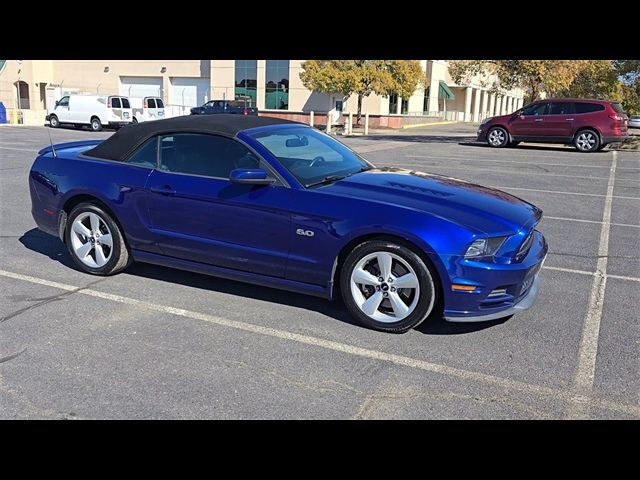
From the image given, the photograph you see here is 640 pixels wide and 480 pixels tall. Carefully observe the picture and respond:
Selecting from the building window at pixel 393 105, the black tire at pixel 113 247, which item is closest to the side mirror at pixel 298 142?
the black tire at pixel 113 247

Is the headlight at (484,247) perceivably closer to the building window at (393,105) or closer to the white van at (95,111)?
the white van at (95,111)

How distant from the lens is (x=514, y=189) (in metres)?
11.4

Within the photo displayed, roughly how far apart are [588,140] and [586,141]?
0.23 feet

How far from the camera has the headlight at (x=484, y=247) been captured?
3992 mm

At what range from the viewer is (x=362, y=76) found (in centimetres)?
3422

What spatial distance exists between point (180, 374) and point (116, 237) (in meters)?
2.12

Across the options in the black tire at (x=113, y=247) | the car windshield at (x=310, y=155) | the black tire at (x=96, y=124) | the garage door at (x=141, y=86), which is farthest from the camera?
the garage door at (x=141, y=86)

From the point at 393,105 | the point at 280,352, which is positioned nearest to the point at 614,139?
the point at 280,352

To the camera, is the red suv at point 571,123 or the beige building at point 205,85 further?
the beige building at point 205,85

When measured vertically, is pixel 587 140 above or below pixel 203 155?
above

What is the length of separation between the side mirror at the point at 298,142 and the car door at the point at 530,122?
1772 centimetres

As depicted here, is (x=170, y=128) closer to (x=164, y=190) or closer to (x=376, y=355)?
(x=164, y=190)

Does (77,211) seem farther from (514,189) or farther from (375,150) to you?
(375,150)

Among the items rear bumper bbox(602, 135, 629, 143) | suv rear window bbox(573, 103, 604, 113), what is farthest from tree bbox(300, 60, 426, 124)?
rear bumper bbox(602, 135, 629, 143)
